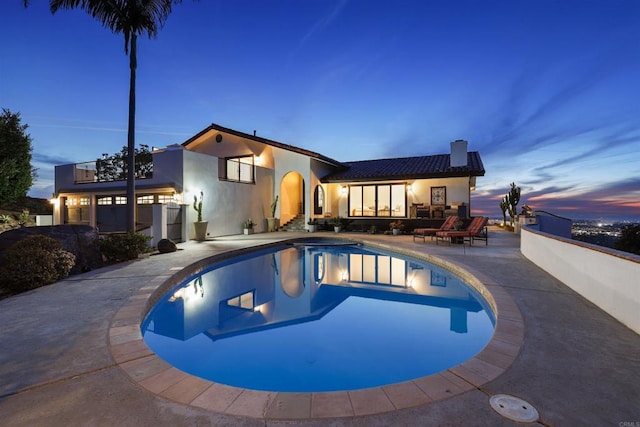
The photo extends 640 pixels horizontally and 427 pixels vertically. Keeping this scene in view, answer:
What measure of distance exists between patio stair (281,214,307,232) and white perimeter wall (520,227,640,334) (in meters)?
13.0

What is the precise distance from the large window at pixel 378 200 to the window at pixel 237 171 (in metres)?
6.30

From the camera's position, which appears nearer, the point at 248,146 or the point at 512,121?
the point at 248,146

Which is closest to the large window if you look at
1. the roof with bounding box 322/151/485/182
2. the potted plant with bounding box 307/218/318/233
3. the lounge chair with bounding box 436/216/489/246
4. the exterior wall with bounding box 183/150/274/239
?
the roof with bounding box 322/151/485/182

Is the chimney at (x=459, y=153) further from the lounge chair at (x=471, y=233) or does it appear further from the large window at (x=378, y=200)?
the lounge chair at (x=471, y=233)

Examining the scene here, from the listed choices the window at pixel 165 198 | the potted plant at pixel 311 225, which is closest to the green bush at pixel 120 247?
the window at pixel 165 198

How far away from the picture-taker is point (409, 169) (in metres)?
16.7

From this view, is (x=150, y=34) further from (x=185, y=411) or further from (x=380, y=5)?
(x=185, y=411)

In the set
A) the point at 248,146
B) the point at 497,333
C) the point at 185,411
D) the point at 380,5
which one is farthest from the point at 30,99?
the point at 497,333

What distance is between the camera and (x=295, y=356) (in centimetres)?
384

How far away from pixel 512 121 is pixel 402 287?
20905 mm

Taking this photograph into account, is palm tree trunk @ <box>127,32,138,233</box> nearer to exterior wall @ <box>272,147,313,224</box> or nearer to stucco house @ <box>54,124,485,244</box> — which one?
stucco house @ <box>54,124,485,244</box>

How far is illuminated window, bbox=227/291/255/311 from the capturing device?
236 inches

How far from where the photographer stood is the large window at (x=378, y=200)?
663 inches

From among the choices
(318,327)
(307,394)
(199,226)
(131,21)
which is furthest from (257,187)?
(307,394)
